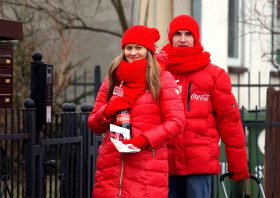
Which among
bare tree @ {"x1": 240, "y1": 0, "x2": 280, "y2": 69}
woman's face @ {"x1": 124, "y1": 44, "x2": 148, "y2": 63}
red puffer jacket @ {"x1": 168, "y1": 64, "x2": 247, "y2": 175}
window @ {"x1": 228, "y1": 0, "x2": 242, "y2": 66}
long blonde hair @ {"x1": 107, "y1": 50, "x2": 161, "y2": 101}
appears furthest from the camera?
window @ {"x1": 228, "y1": 0, "x2": 242, "y2": 66}

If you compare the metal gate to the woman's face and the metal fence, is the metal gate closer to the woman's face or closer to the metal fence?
the metal fence

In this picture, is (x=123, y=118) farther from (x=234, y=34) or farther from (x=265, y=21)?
(x=234, y=34)

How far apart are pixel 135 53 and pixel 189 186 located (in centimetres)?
103

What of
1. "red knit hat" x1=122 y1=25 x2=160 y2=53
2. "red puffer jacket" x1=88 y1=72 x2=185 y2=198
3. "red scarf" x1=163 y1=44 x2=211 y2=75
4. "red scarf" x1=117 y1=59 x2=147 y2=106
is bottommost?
"red puffer jacket" x1=88 y1=72 x2=185 y2=198

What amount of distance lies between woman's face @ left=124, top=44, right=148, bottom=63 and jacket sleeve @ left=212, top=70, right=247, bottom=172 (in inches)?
27.6

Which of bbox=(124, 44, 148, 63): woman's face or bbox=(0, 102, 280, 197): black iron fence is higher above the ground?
bbox=(124, 44, 148, 63): woman's face

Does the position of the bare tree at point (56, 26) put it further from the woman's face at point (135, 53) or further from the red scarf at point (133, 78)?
the red scarf at point (133, 78)

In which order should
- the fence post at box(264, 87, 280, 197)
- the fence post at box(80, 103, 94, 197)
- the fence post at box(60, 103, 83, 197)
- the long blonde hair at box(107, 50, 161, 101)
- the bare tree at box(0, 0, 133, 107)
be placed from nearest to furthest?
the long blonde hair at box(107, 50, 161, 101), the fence post at box(60, 103, 83, 197), the fence post at box(80, 103, 94, 197), the fence post at box(264, 87, 280, 197), the bare tree at box(0, 0, 133, 107)

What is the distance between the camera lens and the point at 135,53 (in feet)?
19.0

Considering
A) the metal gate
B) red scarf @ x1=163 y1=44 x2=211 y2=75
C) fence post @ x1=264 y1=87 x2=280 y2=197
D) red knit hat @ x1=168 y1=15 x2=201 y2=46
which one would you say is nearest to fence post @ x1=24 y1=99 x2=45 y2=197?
the metal gate

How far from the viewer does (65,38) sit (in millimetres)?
15727

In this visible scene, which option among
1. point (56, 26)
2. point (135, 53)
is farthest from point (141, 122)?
point (56, 26)

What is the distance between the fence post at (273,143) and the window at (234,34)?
7957 millimetres

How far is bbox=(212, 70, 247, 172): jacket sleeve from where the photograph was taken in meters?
6.23
